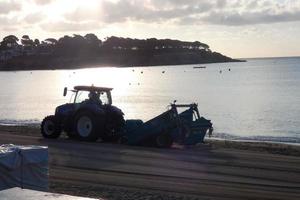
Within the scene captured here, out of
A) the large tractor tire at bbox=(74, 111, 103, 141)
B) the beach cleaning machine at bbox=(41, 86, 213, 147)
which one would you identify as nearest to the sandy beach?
the beach cleaning machine at bbox=(41, 86, 213, 147)

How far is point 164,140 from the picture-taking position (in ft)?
64.8

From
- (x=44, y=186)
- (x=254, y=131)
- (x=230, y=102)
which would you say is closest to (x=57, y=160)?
(x=44, y=186)

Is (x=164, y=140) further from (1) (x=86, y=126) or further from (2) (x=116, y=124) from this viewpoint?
(1) (x=86, y=126)

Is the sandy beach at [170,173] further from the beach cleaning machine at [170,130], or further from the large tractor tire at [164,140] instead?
the beach cleaning machine at [170,130]

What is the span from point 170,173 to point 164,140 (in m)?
5.89

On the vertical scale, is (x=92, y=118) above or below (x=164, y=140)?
above

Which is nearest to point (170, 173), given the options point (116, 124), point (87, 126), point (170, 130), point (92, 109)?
point (170, 130)

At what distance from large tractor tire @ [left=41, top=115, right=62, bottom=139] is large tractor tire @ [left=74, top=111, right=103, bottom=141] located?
1187 millimetres

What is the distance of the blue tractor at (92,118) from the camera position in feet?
68.2

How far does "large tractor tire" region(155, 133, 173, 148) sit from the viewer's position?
19.7 m

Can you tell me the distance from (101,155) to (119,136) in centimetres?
419

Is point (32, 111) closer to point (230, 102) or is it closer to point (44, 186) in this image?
point (230, 102)

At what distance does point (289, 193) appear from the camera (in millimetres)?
11711

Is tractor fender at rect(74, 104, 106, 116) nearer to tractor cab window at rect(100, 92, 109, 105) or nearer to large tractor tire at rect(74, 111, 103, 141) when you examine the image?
large tractor tire at rect(74, 111, 103, 141)
